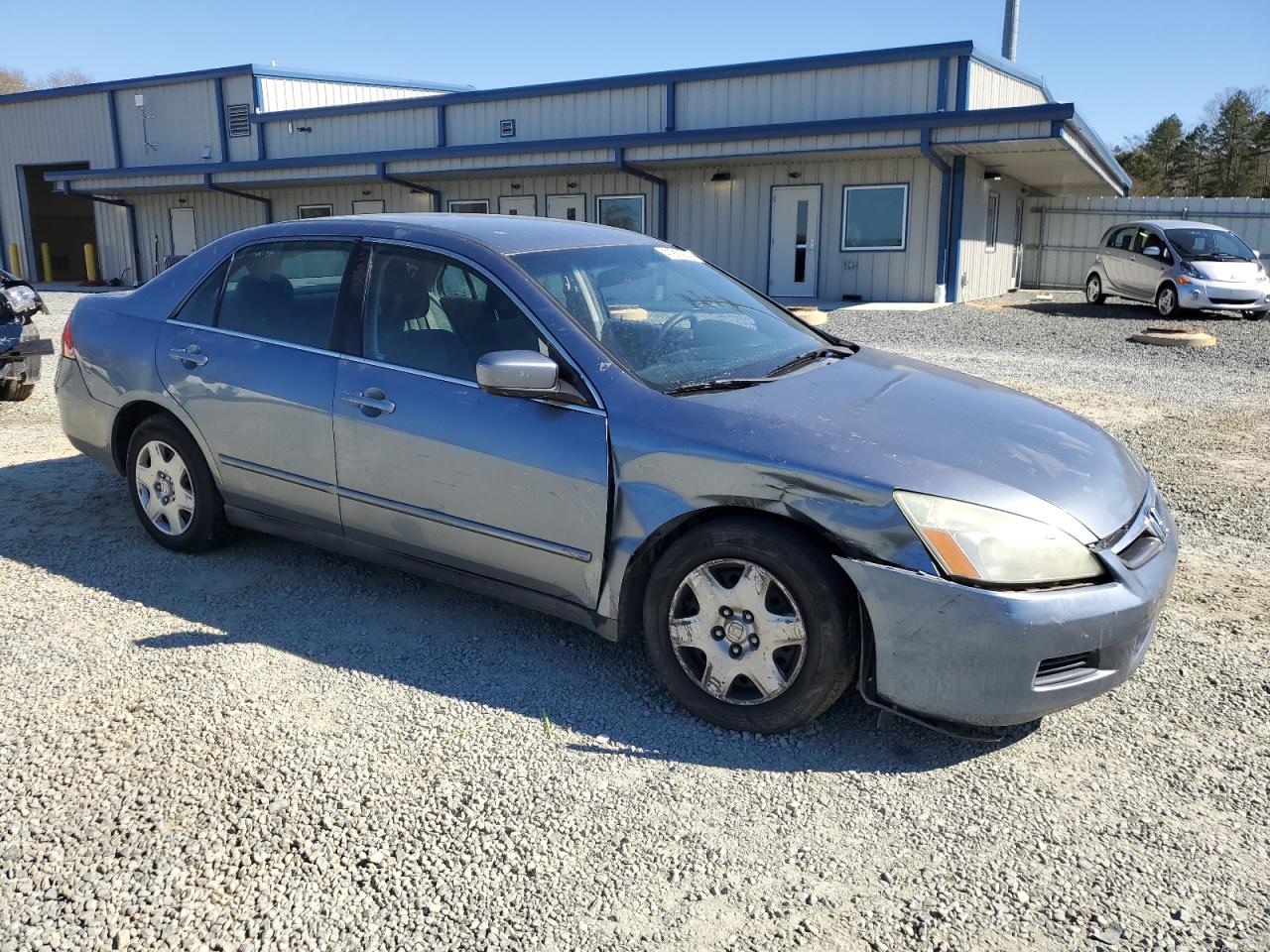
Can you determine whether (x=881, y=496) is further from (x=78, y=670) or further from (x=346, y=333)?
(x=78, y=670)

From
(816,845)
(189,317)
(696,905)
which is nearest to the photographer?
(696,905)

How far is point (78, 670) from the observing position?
3.84 m

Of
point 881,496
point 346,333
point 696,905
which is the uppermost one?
point 346,333

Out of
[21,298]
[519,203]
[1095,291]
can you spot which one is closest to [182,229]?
[519,203]

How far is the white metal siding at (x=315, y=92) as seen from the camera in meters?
29.2

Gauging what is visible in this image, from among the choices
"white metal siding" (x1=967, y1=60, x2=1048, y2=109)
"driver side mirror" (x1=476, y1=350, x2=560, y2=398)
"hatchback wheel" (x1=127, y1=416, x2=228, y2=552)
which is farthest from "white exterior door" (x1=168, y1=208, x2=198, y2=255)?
"driver side mirror" (x1=476, y1=350, x2=560, y2=398)

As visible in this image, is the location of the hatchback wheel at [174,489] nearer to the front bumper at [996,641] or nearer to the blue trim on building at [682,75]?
the front bumper at [996,641]

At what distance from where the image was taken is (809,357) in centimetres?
423

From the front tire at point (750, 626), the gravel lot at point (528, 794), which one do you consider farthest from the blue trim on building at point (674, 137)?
the front tire at point (750, 626)

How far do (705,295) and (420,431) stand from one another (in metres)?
1.39

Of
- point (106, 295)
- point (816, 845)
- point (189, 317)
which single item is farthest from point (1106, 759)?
point (106, 295)

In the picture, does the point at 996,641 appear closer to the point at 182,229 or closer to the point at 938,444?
the point at 938,444

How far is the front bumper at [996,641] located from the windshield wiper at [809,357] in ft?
3.60

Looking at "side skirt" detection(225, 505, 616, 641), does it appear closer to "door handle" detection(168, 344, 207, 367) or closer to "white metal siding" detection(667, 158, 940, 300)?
"door handle" detection(168, 344, 207, 367)
